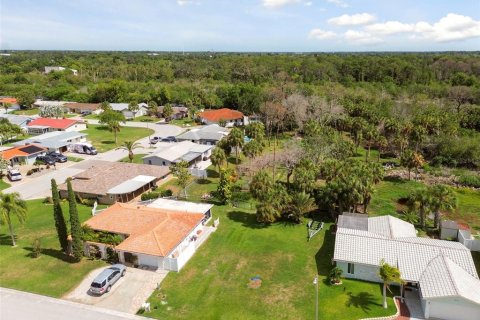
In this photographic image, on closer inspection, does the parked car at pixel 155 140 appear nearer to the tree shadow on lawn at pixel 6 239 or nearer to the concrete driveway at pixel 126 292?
the tree shadow on lawn at pixel 6 239

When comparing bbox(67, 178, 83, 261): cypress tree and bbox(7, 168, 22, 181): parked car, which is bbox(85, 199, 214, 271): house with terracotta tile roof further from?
bbox(7, 168, 22, 181): parked car

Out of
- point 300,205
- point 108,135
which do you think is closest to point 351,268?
point 300,205

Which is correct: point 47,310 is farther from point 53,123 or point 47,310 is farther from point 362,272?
point 53,123

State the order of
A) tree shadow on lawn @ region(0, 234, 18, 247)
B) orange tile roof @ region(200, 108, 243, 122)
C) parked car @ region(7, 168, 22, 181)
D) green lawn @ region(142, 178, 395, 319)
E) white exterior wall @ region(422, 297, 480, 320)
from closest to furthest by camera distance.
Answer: white exterior wall @ region(422, 297, 480, 320) < green lawn @ region(142, 178, 395, 319) < tree shadow on lawn @ region(0, 234, 18, 247) < parked car @ region(7, 168, 22, 181) < orange tile roof @ region(200, 108, 243, 122)

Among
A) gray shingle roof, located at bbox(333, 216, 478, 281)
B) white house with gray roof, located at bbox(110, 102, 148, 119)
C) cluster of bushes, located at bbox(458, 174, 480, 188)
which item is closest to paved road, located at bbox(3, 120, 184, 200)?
white house with gray roof, located at bbox(110, 102, 148, 119)

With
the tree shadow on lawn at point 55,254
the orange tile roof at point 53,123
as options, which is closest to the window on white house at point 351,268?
the tree shadow on lawn at point 55,254

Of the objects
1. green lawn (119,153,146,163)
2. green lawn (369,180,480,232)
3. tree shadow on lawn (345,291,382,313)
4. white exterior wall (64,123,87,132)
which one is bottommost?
green lawn (369,180,480,232)
